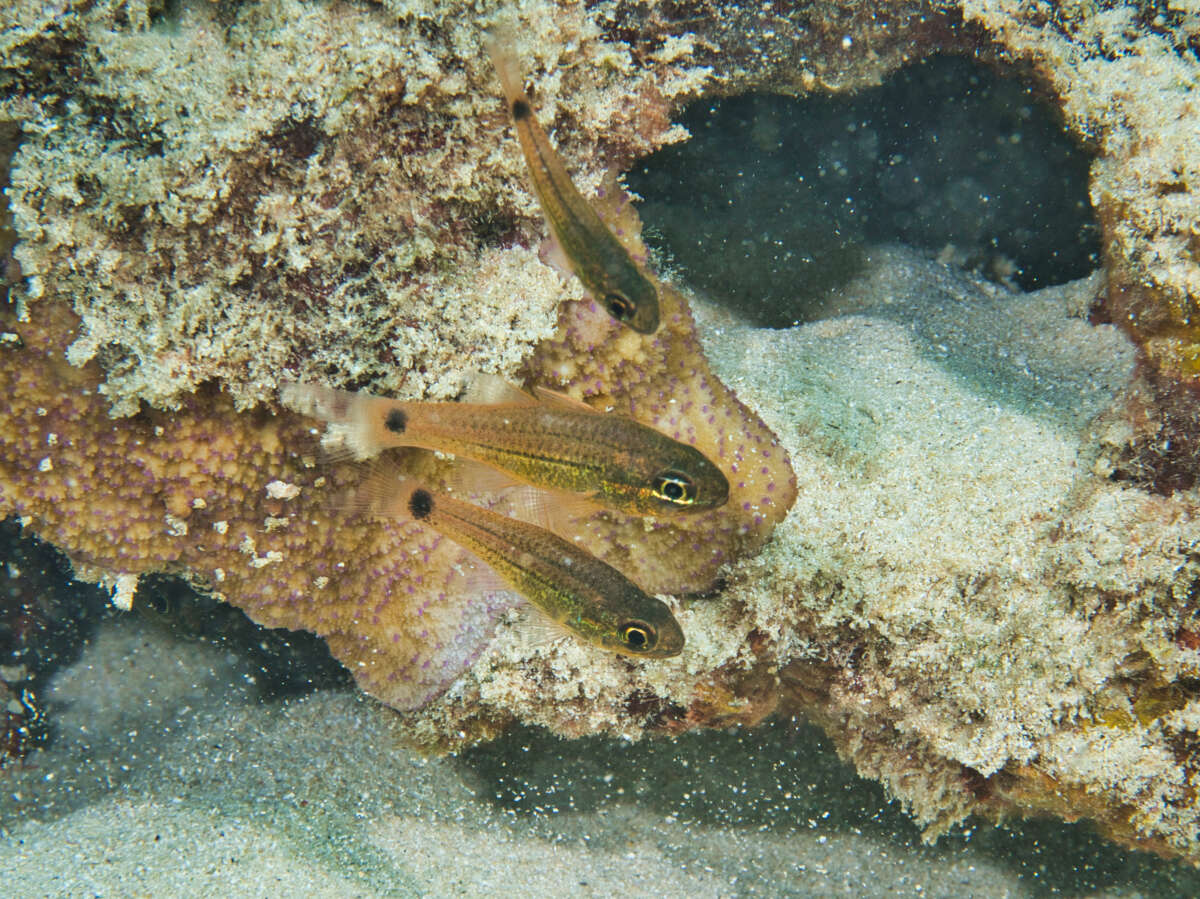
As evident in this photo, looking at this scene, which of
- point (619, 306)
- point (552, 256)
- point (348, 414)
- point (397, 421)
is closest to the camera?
point (619, 306)

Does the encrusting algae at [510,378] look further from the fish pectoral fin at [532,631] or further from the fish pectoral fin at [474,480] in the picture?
the fish pectoral fin at [474,480]

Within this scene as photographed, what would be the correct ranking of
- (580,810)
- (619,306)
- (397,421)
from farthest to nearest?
1. (580,810)
2. (397,421)
3. (619,306)

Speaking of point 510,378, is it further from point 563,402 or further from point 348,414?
point 348,414

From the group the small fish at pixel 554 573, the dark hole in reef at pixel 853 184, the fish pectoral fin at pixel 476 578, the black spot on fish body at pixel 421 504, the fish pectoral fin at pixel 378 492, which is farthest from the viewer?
the dark hole in reef at pixel 853 184

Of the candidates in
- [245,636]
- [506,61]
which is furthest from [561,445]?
[245,636]

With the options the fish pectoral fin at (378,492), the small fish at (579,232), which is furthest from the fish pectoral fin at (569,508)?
the small fish at (579,232)

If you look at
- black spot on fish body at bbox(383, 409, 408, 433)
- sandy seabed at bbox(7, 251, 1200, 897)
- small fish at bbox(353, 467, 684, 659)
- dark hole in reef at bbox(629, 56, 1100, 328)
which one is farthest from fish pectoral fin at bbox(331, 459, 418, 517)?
dark hole in reef at bbox(629, 56, 1100, 328)
